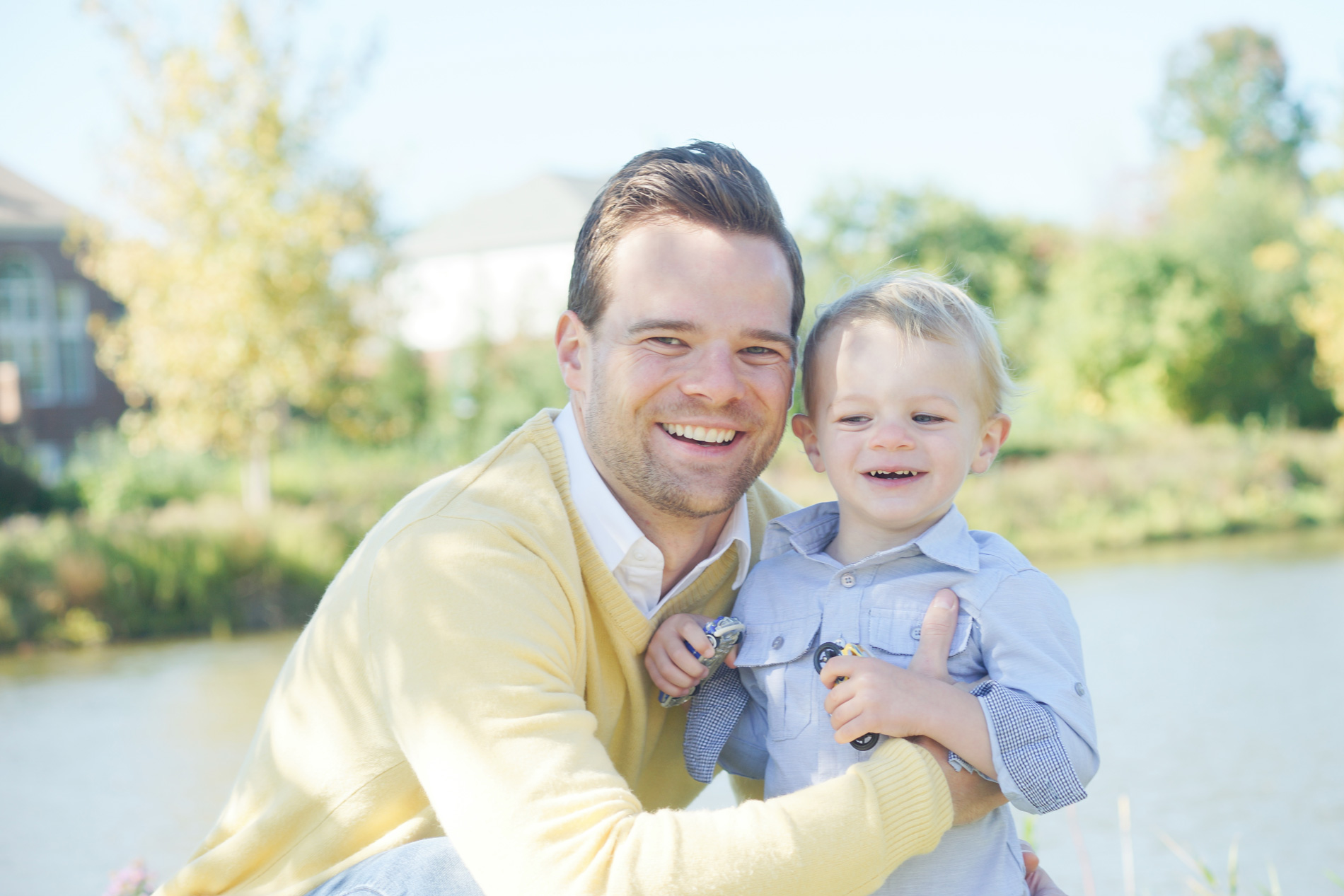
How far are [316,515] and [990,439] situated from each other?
1076 centimetres

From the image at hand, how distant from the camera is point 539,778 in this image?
1757 mm

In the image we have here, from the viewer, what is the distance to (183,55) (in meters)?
12.7

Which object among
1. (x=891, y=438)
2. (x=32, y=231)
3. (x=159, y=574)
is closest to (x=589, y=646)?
(x=891, y=438)

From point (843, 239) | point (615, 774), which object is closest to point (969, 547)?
point (615, 774)

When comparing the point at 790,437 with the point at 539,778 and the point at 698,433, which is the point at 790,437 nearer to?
the point at 698,433

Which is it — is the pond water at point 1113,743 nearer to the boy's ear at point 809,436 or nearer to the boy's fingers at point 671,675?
the boy's ear at point 809,436

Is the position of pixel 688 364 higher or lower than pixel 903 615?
higher

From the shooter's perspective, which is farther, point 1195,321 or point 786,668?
point 1195,321

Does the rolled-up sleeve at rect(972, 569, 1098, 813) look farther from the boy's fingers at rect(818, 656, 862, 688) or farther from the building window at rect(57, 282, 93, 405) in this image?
the building window at rect(57, 282, 93, 405)

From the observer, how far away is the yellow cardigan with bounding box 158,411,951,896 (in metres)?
1.75

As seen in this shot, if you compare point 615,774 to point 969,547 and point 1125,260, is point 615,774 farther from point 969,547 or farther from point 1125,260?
point 1125,260

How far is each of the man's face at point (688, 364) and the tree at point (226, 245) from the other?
1115 cm

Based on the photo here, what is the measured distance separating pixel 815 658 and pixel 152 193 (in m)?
12.7

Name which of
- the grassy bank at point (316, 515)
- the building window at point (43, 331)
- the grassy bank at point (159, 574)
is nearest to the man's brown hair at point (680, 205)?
the grassy bank at point (159, 574)
